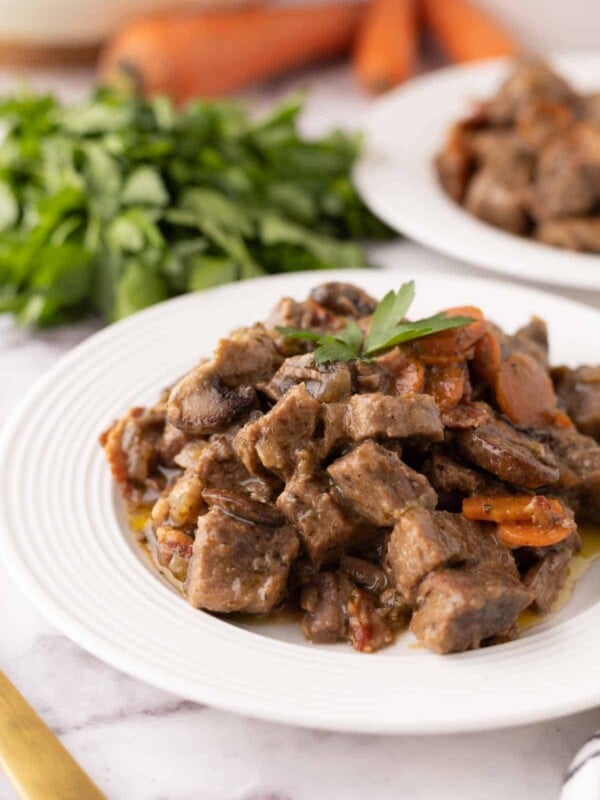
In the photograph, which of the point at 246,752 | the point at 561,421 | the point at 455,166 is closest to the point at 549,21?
the point at 455,166

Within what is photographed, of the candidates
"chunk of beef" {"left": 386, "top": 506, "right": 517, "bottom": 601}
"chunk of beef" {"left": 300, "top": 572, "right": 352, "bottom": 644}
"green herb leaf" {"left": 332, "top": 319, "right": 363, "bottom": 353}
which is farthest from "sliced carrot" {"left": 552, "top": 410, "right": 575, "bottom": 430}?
"chunk of beef" {"left": 300, "top": 572, "right": 352, "bottom": 644}

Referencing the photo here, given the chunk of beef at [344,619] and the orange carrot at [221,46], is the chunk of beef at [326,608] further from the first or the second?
the orange carrot at [221,46]

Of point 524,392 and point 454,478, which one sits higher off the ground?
point 524,392

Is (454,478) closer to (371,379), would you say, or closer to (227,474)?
(371,379)

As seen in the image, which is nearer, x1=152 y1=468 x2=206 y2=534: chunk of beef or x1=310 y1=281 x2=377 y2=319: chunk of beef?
x1=152 y1=468 x2=206 y2=534: chunk of beef

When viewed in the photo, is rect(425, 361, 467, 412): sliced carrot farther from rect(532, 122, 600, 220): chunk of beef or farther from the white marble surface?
rect(532, 122, 600, 220): chunk of beef

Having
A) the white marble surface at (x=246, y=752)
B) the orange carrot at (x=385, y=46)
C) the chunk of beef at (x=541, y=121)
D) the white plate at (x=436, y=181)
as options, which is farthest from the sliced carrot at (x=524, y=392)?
the orange carrot at (x=385, y=46)
